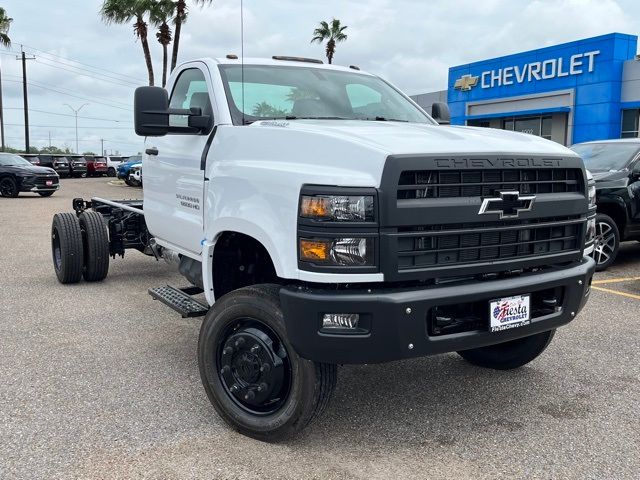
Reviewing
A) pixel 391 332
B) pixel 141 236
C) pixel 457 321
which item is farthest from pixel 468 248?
pixel 141 236

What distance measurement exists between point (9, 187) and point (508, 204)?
24.0 metres

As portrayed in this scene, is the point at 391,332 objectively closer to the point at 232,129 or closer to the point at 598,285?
the point at 232,129

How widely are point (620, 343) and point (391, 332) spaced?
3.24 meters

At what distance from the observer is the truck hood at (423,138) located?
10.2 ft

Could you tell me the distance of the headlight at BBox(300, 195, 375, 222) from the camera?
9.59 feet

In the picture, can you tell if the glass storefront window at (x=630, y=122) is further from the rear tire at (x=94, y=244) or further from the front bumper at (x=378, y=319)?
the front bumper at (x=378, y=319)

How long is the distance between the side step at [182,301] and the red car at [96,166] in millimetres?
41870

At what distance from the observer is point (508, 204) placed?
10.6 ft

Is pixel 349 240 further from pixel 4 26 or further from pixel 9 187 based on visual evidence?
pixel 4 26

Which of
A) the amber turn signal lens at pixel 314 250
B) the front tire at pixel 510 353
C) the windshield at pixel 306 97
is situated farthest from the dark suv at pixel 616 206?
the amber turn signal lens at pixel 314 250

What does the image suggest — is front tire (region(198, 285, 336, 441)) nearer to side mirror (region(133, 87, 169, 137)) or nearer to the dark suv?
side mirror (region(133, 87, 169, 137))

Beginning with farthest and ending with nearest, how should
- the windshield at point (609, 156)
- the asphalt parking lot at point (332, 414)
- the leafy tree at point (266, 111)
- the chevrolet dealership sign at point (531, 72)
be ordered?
the chevrolet dealership sign at point (531, 72) < the windshield at point (609, 156) < the leafy tree at point (266, 111) < the asphalt parking lot at point (332, 414)

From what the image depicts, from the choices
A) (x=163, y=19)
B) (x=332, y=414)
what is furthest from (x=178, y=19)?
(x=332, y=414)

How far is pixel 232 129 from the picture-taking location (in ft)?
12.6
